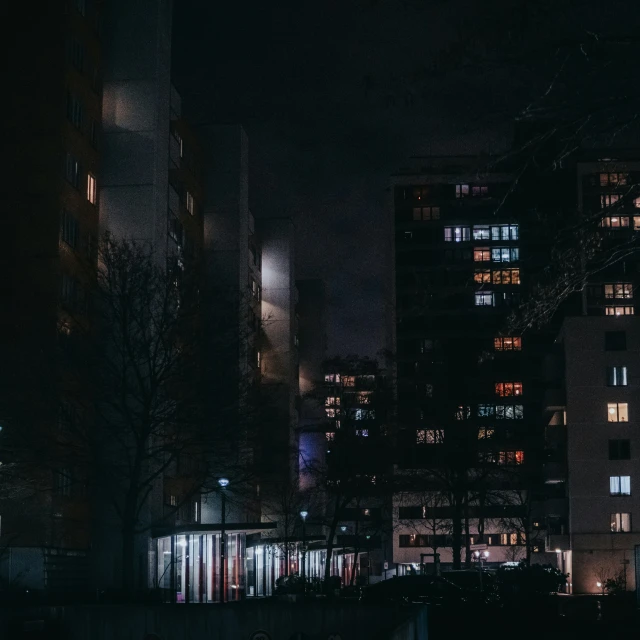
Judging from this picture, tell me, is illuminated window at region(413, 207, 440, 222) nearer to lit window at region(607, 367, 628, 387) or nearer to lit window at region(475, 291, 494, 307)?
lit window at region(475, 291, 494, 307)

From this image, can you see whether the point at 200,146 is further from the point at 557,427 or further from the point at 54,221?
the point at 557,427

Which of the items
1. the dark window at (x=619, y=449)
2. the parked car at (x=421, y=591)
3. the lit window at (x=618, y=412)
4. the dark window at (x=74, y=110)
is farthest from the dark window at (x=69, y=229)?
the dark window at (x=619, y=449)

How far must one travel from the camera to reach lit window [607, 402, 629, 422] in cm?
8731

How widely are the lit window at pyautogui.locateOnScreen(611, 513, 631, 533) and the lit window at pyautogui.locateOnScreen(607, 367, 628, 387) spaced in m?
9.79

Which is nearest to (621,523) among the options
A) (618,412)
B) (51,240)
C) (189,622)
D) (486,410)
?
(618,412)

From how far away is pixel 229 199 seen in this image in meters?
86.0

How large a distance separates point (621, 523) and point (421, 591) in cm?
4455

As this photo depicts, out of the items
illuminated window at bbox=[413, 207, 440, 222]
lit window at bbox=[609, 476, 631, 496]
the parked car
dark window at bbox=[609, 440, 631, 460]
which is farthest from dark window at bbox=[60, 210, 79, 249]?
→ illuminated window at bbox=[413, 207, 440, 222]

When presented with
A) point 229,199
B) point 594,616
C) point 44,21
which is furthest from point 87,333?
point 229,199

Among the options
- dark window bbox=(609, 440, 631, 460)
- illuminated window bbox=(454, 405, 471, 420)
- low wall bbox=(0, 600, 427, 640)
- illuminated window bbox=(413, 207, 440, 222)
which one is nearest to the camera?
low wall bbox=(0, 600, 427, 640)

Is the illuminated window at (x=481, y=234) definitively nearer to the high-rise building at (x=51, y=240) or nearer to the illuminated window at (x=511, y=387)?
the illuminated window at (x=511, y=387)

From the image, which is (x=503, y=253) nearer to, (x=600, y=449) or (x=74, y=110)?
(x=600, y=449)

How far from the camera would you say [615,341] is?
88.1 meters

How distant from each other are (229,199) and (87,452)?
38994 millimetres
